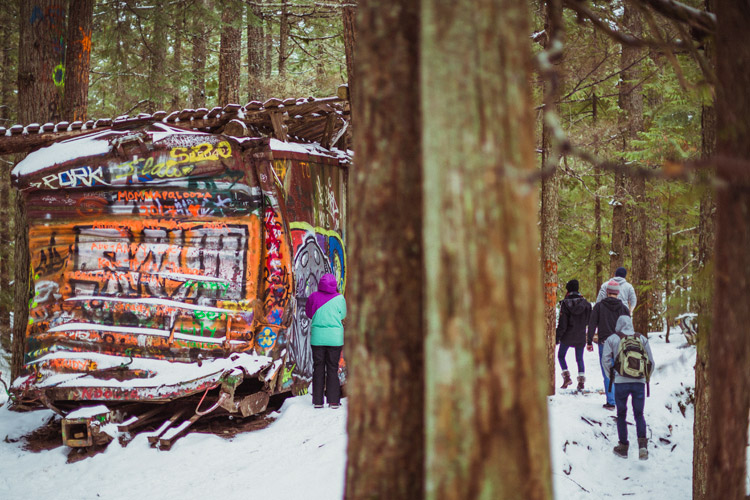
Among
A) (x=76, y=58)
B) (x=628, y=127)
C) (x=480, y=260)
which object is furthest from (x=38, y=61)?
(x=628, y=127)

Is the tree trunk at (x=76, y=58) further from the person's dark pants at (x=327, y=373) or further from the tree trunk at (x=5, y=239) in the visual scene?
the tree trunk at (x=5, y=239)

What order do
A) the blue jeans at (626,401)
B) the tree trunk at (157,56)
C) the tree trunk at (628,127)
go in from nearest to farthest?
the blue jeans at (626,401) < the tree trunk at (157,56) < the tree trunk at (628,127)

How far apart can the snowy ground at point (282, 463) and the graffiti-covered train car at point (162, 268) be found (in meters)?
0.62

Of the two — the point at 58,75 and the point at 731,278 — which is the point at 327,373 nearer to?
the point at 731,278

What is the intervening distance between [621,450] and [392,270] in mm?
7001

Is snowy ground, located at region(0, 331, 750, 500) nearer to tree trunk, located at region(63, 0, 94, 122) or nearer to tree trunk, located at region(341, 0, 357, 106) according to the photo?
tree trunk, located at region(341, 0, 357, 106)

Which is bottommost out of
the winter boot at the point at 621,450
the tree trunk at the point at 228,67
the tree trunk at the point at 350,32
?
the winter boot at the point at 621,450

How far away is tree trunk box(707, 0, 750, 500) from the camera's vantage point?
2844mm

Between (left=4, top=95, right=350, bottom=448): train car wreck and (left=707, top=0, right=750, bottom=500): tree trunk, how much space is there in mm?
5626

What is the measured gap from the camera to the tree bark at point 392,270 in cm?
245

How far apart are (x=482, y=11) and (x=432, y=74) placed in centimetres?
26

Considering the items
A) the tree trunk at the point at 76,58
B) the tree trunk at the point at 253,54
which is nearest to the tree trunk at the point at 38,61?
the tree trunk at the point at 76,58

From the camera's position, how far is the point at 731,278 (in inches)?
113

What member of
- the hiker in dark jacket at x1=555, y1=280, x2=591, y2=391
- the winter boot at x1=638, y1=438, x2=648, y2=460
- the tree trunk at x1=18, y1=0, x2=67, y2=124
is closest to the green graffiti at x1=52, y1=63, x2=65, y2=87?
the tree trunk at x1=18, y1=0, x2=67, y2=124
